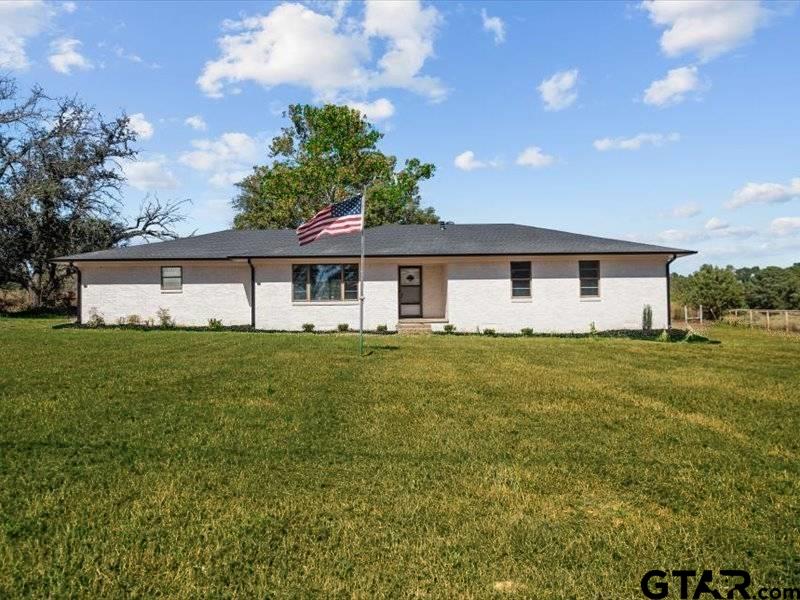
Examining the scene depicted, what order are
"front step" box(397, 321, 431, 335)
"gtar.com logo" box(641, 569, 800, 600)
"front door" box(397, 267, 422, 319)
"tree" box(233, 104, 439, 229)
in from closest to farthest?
"gtar.com logo" box(641, 569, 800, 600)
"front step" box(397, 321, 431, 335)
"front door" box(397, 267, 422, 319)
"tree" box(233, 104, 439, 229)

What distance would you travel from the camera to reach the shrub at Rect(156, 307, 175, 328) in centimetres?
2116

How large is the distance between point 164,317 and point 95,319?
9.36 feet

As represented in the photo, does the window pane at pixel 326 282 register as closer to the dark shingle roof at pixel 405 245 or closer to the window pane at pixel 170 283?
the dark shingle roof at pixel 405 245

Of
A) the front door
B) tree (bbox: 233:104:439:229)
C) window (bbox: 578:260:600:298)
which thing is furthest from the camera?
tree (bbox: 233:104:439:229)

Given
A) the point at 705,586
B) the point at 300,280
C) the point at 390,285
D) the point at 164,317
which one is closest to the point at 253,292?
the point at 300,280

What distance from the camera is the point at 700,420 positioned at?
251 inches

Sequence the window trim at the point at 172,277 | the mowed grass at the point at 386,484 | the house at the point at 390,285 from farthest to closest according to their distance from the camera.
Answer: the window trim at the point at 172,277, the house at the point at 390,285, the mowed grass at the point at 386,484

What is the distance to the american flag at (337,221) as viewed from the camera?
41.3ft

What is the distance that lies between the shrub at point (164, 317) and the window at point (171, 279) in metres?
0.87

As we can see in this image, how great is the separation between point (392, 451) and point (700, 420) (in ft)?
12.9

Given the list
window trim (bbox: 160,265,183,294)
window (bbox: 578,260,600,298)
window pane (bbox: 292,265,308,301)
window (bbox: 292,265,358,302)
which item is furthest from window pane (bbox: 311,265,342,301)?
window (bbox: 578,260,600,298)

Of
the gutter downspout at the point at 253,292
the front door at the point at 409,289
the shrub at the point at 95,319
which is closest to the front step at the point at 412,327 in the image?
the front door at the point at 409,289

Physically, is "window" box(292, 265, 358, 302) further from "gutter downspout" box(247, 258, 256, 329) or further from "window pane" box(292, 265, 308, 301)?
"gutter downspout" box(247, 258, 256, 329)

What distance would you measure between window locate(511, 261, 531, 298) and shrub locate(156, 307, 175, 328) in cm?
1361
